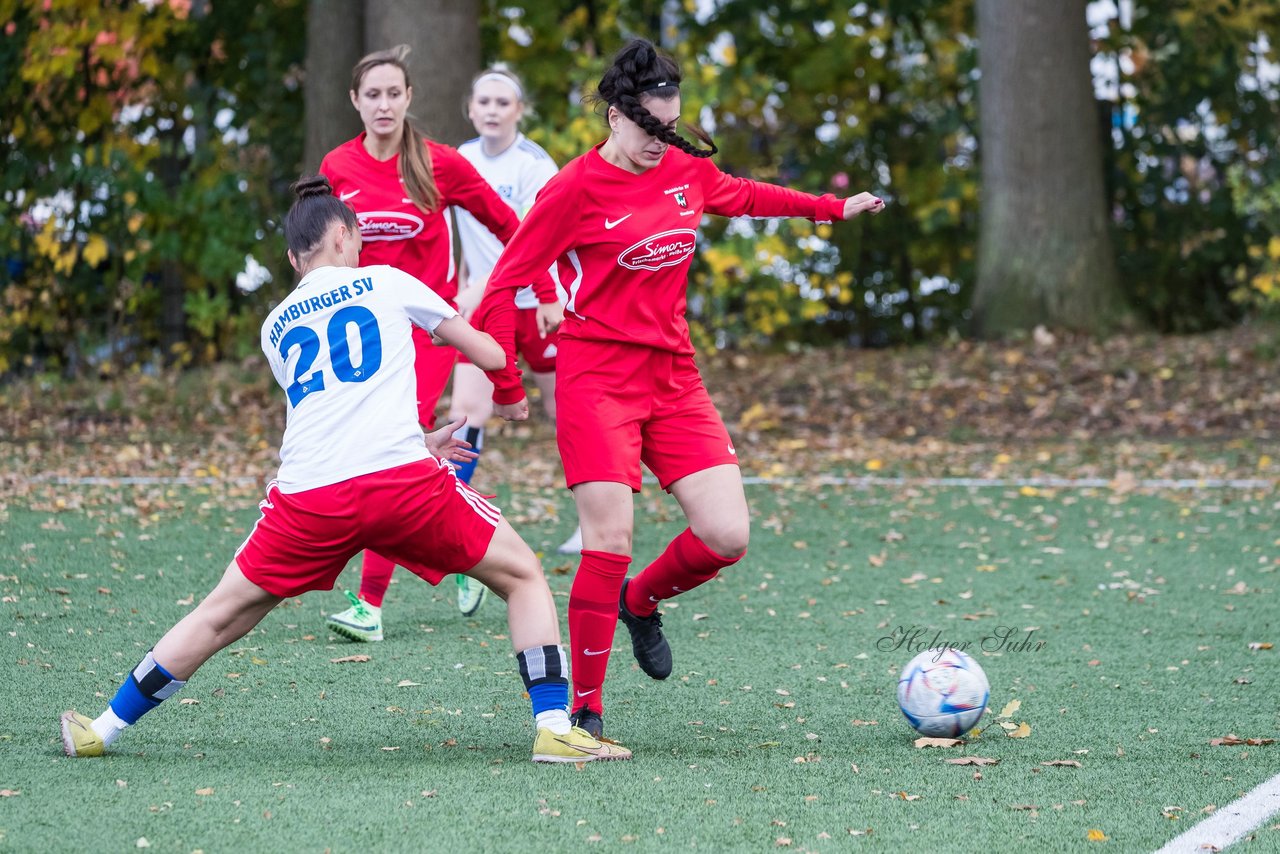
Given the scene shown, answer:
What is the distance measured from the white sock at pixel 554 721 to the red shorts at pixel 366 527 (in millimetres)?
444

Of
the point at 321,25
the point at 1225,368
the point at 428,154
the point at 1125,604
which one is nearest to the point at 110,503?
the point at 428,154

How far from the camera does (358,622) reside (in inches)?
221

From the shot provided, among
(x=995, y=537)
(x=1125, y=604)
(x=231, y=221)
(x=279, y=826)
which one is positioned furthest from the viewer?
(x=231, y=221)

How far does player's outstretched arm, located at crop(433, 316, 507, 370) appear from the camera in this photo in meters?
3.96

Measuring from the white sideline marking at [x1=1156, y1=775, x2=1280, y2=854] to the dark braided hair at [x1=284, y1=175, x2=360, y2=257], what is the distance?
8.17 feet

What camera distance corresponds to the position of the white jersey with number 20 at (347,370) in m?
3.87

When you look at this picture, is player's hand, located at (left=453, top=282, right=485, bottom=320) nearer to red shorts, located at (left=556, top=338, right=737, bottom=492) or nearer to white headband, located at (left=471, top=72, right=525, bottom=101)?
white headband, located at (left=471, top=72, right=525, bottom=101)

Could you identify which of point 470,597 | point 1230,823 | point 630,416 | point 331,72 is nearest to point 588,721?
point 630,416

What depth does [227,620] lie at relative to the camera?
399 cm

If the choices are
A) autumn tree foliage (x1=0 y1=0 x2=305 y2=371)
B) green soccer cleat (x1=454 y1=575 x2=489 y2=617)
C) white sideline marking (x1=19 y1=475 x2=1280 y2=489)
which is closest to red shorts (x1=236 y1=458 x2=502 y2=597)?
green soccer cleat (x1=454 y1=575 x2=489 y2=617)

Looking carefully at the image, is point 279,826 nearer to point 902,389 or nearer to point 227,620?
point 227,620

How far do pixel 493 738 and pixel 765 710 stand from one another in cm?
86

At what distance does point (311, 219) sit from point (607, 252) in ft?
2.72

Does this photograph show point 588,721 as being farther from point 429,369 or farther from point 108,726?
point 429,369
